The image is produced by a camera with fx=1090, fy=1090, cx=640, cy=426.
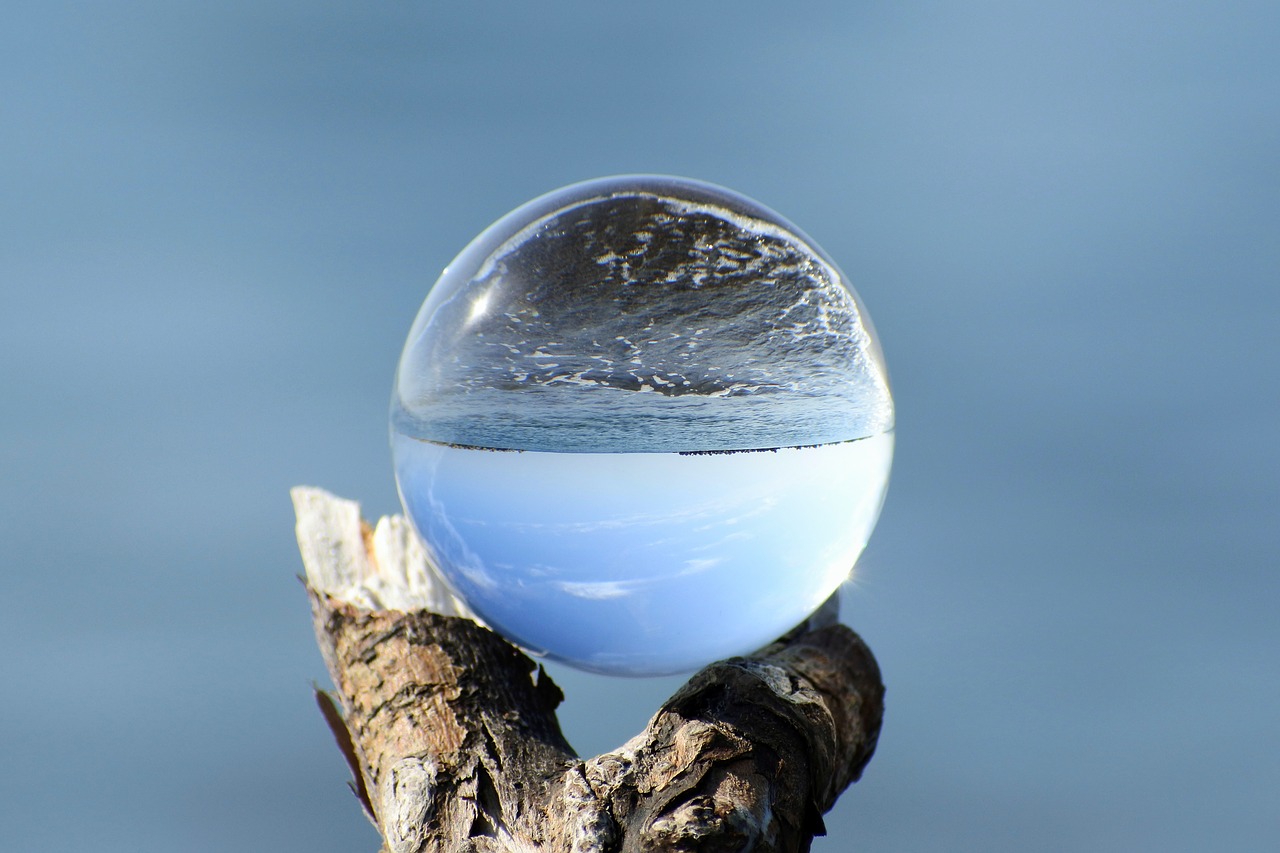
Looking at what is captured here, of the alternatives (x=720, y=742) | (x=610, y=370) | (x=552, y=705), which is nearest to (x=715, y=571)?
(x=720, y=742)

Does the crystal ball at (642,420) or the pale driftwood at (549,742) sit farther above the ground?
the crystal ball at (642,420)

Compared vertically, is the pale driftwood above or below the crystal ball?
below

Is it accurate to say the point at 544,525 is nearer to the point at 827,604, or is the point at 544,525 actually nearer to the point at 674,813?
the point at 674,813

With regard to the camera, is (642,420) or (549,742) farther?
(549,742)

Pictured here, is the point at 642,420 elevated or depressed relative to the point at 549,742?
elevated
